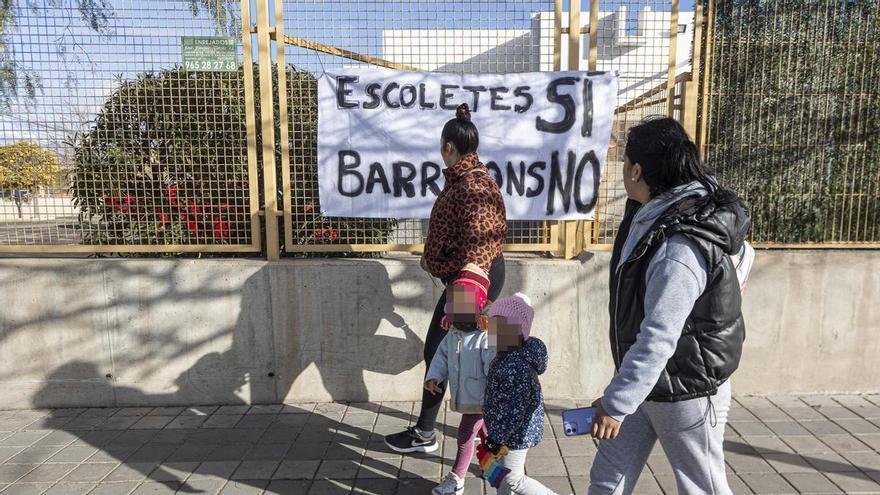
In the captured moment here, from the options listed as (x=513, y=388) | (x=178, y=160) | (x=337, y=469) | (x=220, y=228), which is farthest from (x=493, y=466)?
(x=178, y=160)

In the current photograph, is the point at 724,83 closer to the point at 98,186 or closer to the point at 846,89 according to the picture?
the point at 846,89

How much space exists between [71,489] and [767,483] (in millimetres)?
3826

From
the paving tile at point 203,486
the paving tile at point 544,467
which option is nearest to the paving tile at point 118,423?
the paving tile at point 203,486

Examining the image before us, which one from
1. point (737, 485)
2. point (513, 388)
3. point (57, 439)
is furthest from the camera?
point (57, 439)

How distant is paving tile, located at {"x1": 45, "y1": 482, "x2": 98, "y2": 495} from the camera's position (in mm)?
3176

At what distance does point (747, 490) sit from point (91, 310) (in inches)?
175

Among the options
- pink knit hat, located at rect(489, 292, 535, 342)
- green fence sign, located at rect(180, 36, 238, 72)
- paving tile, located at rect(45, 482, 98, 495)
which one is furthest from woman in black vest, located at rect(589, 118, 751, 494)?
green fence sign, located at rect(180, 36, 238, 72)

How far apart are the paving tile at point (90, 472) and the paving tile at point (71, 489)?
0.05m

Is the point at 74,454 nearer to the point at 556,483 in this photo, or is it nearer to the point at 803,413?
the point at 556,483

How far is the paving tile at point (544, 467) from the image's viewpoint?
3.31m

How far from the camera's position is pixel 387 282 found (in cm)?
430

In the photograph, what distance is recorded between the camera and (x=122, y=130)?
426 cm

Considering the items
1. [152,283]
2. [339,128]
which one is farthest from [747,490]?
[152,283]

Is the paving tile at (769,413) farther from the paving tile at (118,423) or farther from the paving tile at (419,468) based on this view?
the paving tile at (118,423)
